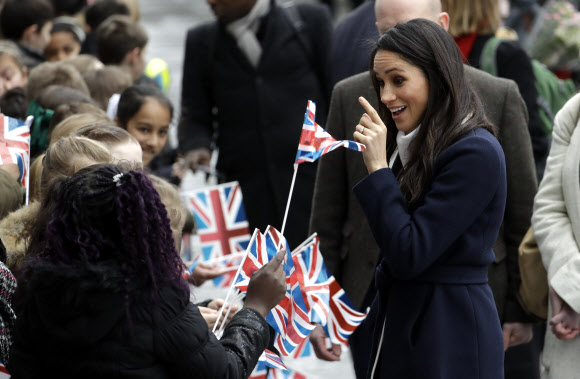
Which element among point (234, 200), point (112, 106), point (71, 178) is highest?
point (71, 178)

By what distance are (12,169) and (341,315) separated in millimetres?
1453

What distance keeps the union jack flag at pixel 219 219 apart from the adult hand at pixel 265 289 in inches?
61.5

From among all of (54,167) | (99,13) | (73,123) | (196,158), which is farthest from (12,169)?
(99,13)

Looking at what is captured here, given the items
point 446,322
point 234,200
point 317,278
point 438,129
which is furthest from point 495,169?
point 234,200

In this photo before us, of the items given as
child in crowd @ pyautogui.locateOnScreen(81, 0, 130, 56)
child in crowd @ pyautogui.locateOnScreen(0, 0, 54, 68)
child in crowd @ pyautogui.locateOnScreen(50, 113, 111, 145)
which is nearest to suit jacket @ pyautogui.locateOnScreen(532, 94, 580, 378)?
child in crowd @ pyautogui.locateOnScreen(50, 113, 111, 145)

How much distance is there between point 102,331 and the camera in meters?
2.54

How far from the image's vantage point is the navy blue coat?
9.63 ft

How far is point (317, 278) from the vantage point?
359cm

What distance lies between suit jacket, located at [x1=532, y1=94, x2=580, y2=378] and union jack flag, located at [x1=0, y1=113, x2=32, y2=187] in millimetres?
2035

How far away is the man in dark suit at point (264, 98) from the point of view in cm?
564

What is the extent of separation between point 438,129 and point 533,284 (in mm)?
1118

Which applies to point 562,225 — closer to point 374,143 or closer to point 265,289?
point 374,143

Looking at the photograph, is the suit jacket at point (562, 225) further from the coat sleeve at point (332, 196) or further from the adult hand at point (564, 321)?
the coat sleeve at point (332, 196)

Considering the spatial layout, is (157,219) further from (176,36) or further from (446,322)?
(176,36)
